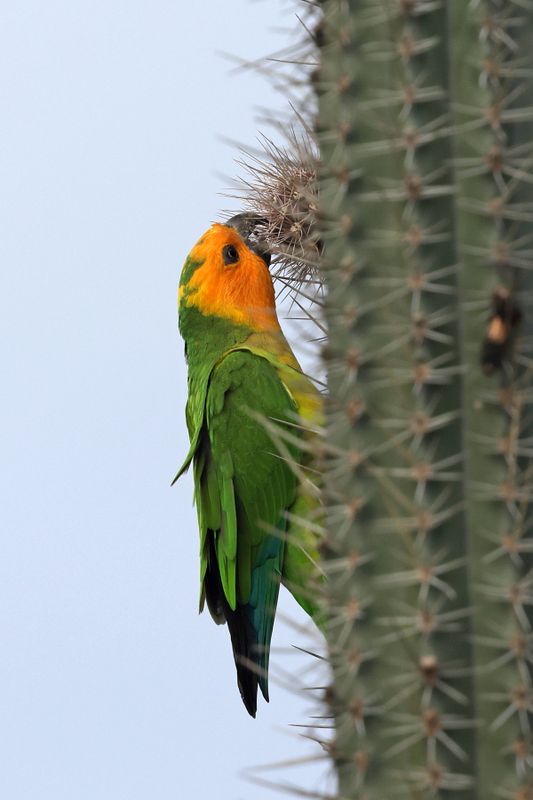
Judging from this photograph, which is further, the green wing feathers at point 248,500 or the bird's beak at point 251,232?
the bird's beak at point 251,232

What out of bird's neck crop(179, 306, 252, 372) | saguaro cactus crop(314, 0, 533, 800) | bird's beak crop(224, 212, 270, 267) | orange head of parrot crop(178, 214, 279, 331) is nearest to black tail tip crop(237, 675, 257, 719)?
bird's neck crop(179, 306, 252, 372)

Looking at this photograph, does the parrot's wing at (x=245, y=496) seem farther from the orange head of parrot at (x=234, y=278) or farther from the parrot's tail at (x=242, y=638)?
the orange head of parrot at (x=234, y=278)

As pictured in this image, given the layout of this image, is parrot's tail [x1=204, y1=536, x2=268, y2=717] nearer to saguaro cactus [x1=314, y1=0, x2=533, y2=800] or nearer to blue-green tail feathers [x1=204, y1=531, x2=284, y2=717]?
blue-green tail feathers [x1=204, y1=531, x2=284, y2=717]

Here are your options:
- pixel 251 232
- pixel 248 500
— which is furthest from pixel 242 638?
pixel 251 232

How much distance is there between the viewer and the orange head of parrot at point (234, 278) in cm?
538

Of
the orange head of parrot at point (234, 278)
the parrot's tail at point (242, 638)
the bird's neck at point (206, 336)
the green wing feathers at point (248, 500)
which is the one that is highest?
the orange head of parrot at point (234, 278)

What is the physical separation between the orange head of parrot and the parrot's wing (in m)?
0.45

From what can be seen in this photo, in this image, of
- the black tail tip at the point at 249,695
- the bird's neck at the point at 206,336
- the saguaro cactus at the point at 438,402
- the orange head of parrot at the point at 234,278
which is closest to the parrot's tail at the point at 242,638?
the black tail tip at the point at 249,695

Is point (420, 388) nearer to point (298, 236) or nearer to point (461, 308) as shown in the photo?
point (461, 308)

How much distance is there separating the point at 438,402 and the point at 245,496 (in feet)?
8.63

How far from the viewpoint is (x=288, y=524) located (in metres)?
4.82

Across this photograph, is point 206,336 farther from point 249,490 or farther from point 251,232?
point 249,490

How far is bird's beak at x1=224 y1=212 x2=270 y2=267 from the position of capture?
5.03 meters

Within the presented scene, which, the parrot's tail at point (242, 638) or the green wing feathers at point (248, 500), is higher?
the green wing feathers at point (248, 500)
